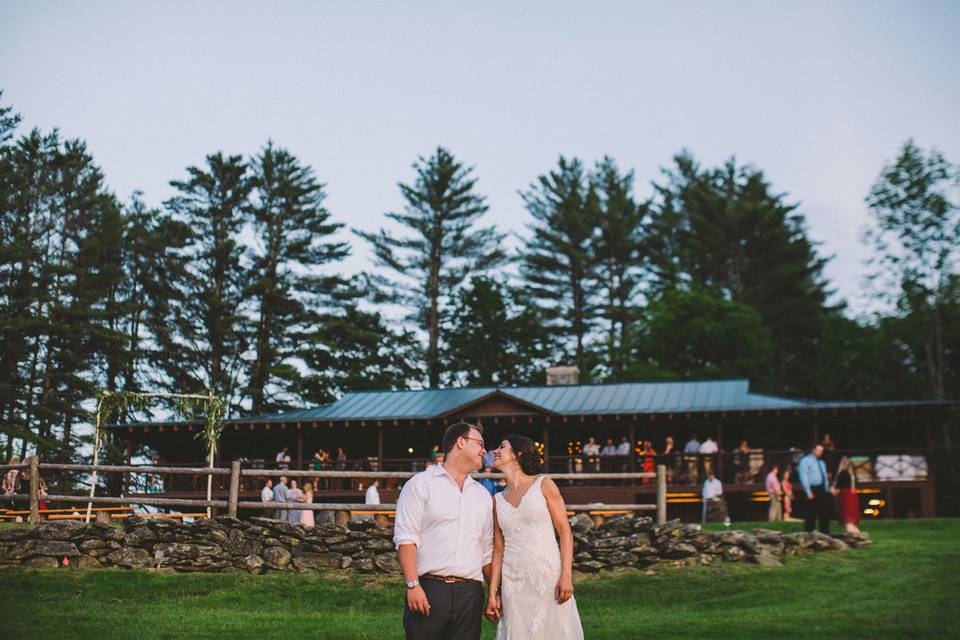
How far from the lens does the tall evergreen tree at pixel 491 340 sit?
48.5 m

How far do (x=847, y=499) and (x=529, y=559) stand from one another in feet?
41.6

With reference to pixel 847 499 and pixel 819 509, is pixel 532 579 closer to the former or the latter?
pixel 819 509

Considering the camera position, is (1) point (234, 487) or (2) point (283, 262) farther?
(2) point (283, 262)

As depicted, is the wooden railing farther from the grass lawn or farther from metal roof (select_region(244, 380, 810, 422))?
metal roof (select_region(244, 380, 810, 422))

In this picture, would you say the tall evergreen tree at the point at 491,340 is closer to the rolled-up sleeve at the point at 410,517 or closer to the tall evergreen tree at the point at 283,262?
the tall evergreen tree at the point at 283,262

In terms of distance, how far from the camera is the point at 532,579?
6246 mm

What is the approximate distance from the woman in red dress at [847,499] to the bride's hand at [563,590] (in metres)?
Answer: 12.0

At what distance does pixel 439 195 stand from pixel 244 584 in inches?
1563

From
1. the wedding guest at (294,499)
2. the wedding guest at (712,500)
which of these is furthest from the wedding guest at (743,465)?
the wedding guest at (294,499)

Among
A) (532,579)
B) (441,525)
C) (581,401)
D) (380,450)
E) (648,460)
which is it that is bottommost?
(532,579)

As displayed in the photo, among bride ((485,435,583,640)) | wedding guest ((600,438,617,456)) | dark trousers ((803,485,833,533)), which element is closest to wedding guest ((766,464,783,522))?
dark trousers ((803,485,833,533))

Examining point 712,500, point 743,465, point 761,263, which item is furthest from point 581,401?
point 761,263

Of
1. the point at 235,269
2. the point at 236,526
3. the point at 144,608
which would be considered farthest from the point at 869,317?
the point at 144,608

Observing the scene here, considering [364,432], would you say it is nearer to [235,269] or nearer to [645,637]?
[235,269]
